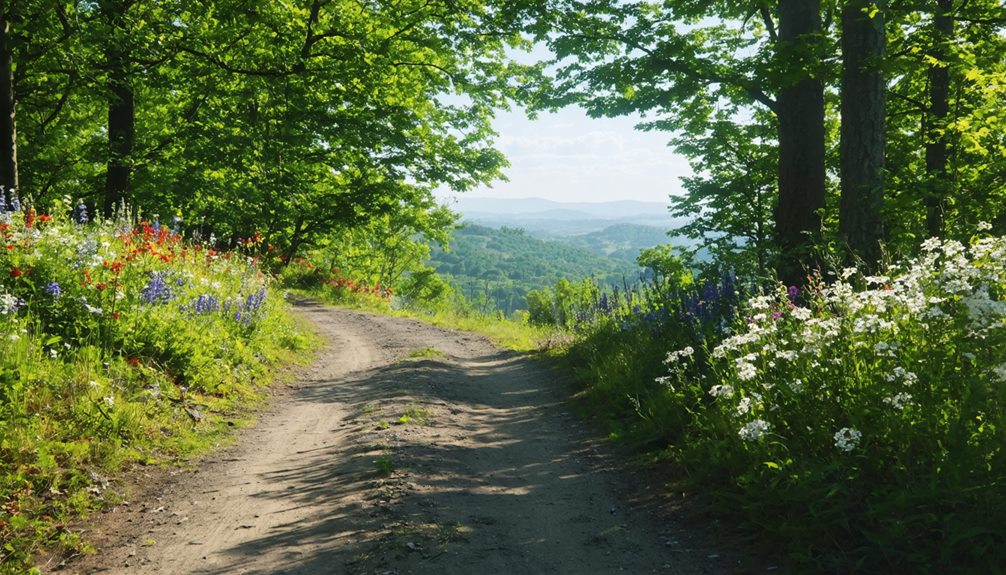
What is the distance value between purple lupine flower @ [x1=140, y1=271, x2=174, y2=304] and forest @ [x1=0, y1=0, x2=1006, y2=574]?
0.04m

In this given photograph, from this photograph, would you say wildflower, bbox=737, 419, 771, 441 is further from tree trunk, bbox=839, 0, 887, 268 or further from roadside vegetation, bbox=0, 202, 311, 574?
tree trunk, bbox=839, 0, 887, 268

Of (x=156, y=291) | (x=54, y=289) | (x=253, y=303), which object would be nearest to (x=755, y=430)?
(x=54, y=289)

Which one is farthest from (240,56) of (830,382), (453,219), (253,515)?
(453,219)

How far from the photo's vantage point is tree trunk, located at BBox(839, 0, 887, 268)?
8.90 metres

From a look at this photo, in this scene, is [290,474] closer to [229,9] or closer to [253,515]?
[253,515]

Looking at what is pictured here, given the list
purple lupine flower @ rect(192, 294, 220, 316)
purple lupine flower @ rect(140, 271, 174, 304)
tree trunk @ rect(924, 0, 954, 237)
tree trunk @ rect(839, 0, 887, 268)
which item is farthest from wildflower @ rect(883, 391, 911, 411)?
tree trunk @ rect(924, 0, 954, 237)

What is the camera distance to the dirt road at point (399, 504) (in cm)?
442

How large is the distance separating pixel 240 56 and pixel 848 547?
49.2 ft

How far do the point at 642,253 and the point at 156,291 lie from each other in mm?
18976

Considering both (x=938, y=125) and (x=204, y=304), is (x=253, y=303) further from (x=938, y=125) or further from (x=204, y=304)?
(x=938, y=125)

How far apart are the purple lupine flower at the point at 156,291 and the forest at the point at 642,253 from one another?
0.12 feet

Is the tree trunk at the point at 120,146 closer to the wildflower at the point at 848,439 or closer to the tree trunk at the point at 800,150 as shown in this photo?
the tree trunk at the point at 800,150

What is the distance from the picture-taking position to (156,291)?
809 centimetres

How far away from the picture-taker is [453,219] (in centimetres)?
3047
